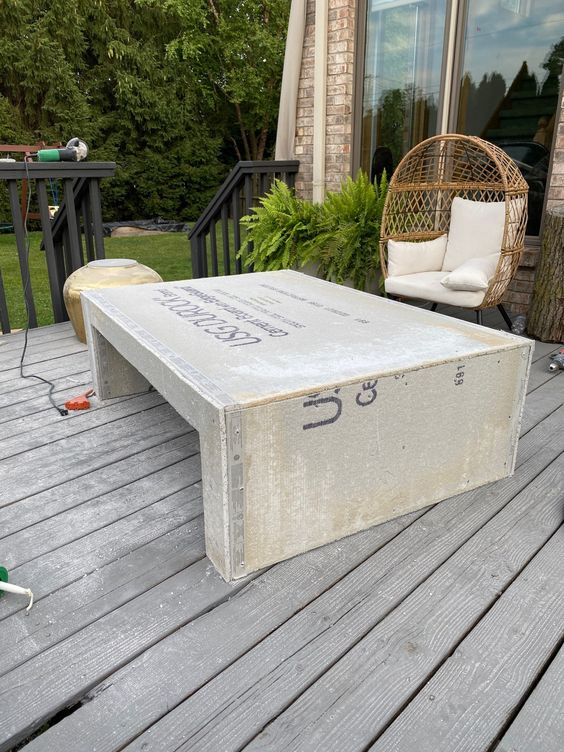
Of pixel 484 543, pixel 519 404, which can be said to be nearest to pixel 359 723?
pixel 484 543

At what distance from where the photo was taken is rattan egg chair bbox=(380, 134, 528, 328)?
2945 mm

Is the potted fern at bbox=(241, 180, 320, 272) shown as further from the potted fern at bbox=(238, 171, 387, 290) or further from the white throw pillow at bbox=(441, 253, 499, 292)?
the white throw pillow at bbox=(441, 253, 499, 292)

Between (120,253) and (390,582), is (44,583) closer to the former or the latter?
(390,582)

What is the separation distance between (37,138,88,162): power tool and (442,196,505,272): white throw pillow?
2241 mm

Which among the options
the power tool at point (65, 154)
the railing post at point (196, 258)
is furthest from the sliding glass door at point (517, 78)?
the power tool at point (65, 154)

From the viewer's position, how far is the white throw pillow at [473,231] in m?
3.22

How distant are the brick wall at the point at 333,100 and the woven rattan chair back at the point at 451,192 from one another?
68 cm

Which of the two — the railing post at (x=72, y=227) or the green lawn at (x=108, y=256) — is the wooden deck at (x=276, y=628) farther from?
the green lawn at (x=108, y=256)

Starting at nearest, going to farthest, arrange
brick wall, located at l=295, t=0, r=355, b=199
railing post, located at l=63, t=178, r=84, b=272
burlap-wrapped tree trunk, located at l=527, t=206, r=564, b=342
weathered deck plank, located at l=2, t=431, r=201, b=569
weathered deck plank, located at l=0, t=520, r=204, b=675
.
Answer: weathered deck plank, located at l=0, t=520, r=204, b=675
weathered deck plank, located at l=2, t=431, r=201, b=569
burlap-wrapped tree trunk, located at l=527, t=206, r=564, b=342
railing post, located at l=63, t=178, r=84, b=272
brick wall, located at l=295, t=0, r=355, b=199

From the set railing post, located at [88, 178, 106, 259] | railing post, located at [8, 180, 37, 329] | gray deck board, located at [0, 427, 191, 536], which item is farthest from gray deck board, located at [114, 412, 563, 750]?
railing post, located at [88, 178, 106, 259]

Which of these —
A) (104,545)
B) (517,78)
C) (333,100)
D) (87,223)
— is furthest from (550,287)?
(87,223)

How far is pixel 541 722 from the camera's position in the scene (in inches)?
40.7

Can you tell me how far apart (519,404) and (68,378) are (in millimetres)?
2003

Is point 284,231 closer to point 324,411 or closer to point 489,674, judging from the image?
point 324,411
